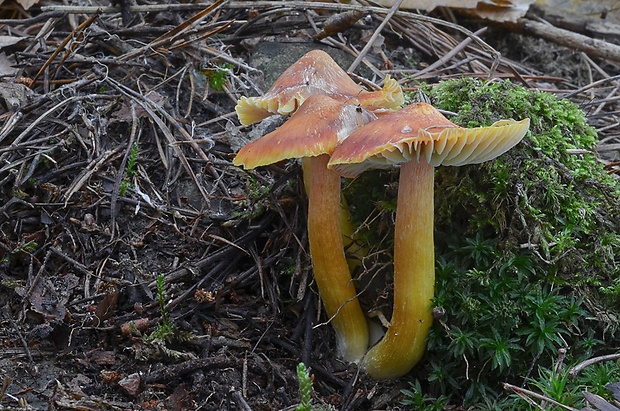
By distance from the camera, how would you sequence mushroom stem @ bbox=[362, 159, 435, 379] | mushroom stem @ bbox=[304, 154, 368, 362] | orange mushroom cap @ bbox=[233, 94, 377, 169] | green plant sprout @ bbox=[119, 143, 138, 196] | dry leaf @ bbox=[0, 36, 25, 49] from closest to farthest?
orange mushroom cap @ bbox=[233, 94, 377, 169], mushroom stem @ bbox=[362, 159, 435, 379], mushroom stem @ bbox=[304, 154, 368, 362], green plant sprout @ bbox=[119, 143, 138, 196], dry leaf @ bbox=[0, 36, 25, 49]

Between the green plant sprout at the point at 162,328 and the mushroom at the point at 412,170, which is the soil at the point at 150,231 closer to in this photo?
the green plant sprout at the point at 162,328

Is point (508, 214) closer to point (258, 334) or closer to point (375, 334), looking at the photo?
point (375, 334)

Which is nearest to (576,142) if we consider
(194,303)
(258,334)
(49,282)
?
(258,334)

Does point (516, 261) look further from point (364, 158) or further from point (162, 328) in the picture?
point (162, 328)

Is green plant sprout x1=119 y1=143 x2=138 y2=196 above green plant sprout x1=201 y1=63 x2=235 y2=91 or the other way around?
the other way around

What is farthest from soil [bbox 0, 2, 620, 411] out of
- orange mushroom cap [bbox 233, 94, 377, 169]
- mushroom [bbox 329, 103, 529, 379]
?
orange mushroom cap [bbox 233, 94, 377, 169]

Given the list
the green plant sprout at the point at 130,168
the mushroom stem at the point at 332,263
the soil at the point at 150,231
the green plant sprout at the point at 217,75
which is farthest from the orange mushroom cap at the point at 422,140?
the green plant sprout at the point at 217,75

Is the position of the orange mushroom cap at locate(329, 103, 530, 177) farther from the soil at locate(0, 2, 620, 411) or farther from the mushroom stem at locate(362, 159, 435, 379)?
the soil at locate(0, 2, 620, 411)
